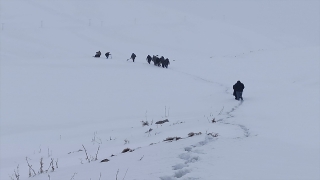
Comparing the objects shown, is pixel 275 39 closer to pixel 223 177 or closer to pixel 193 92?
pixel 193 92

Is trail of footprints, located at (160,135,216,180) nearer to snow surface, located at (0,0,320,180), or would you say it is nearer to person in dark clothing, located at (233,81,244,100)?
snow surface, located at (0,0,320,180)

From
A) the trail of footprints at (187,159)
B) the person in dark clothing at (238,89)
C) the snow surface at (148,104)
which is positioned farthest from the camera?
the person in dark clothing at (238,89)

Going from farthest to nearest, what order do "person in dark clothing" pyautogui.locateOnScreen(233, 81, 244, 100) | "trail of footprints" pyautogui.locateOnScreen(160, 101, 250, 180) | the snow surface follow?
"person in dark clothing" pyautogui.locateOnScreen(233, 81, 244, 100) < the snow surface < "trail of footprints" pyautogui.locateOnScreen(160, 101, 250, 180)

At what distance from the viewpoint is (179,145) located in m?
6.40

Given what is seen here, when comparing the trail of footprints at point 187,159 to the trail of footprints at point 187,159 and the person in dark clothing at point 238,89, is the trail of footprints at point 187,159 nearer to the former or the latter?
the trail of footprints at point 187,159

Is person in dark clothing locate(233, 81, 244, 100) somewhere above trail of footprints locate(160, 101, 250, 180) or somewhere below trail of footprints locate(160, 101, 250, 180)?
above

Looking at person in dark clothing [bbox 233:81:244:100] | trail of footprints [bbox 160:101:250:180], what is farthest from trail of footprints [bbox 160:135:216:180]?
person in dark clothing [bbox 233:81:244:100]

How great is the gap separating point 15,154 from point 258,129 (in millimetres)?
5328

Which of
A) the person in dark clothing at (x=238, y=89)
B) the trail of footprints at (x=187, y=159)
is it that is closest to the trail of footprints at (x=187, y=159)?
the trail of footprints at (x=187, y=159)

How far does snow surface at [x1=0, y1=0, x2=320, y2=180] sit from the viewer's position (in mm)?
5750

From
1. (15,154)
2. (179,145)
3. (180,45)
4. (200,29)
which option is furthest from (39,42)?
(179,145)

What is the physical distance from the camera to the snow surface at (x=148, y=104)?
226 inches

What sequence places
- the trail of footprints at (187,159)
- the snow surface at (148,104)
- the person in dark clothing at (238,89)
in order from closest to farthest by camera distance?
the trail of footprints at (187,159) → the snow surface at (148,104) → the person in dark clothing at (238,89)

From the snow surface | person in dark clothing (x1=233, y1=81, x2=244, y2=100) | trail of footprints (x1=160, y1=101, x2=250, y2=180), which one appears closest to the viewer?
trail of footprints (x1=160, y1=101, x2=250, y2=180)
